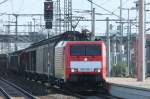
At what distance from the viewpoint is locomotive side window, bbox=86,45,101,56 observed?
26672 mm

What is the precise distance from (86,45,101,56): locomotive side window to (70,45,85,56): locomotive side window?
0.25 meters

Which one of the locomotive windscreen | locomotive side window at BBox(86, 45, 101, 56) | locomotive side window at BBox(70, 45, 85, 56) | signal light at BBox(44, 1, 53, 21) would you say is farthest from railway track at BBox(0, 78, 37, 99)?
signal light at BBox(44, 1, 53, 21)

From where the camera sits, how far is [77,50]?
26672 mm

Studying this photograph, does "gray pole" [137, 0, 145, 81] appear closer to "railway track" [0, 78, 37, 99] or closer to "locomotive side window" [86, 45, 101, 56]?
"railway track" [0, 78, 37, 99]

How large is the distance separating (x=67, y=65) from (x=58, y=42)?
3544mm

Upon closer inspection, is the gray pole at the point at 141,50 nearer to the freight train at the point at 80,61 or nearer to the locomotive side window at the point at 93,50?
the freight train at the point at 80,61

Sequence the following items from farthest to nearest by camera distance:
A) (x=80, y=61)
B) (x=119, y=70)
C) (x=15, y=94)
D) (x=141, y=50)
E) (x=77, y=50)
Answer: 1. (x=119, y=70)
2. (x=141, y=50)
3. (x=15, y=94)
4. (x=77, y=50)
5. (x=80, y=61)

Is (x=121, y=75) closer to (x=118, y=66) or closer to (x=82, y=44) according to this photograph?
(x=118, y=66)

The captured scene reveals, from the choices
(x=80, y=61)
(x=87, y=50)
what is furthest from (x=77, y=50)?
(x=80, y=61)

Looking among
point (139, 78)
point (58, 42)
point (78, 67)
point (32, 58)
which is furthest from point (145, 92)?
point (32, 58)

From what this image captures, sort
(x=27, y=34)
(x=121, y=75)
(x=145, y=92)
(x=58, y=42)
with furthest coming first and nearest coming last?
(x=27, y=34)
(x=121, y=75)
(x=58, y=42)
(x=145, y=92)

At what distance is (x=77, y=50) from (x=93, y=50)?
79cm

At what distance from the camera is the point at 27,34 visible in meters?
104

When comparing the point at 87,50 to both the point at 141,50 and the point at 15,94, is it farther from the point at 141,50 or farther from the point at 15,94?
the point at 141,50
